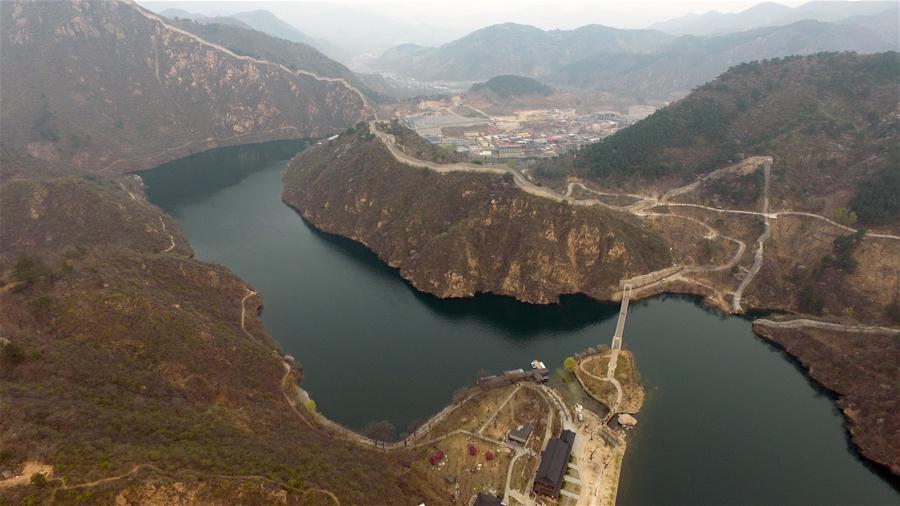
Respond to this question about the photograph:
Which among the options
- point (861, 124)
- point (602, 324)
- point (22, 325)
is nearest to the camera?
point (22, 325)

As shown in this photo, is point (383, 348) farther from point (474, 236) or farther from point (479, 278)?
point (474, 236)

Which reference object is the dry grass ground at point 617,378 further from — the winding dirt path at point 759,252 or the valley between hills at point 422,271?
the winding dirt path at point 759,252

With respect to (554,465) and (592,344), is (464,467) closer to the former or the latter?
(554,465)

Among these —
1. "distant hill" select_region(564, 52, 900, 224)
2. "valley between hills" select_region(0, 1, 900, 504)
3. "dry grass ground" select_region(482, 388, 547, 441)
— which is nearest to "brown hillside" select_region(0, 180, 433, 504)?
"valley between hills" select_region(0, 1, 900, 504)

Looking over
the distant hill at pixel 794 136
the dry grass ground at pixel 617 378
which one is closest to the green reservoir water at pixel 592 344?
the dry grass ground at pixel 617 378

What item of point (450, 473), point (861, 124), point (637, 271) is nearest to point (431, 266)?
point (637, 271)

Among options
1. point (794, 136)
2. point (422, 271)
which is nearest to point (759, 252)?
point (794, 136)

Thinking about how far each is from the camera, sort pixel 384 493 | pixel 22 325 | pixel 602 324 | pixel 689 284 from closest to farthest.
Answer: pixel 384 493
pixel 22 325
pixel 602 324
pixel 689 284

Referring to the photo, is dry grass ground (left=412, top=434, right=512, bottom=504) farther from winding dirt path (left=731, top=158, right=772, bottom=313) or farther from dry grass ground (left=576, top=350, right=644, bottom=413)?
winding dirt path (left=731, top=158, right=772, bottom=313)
